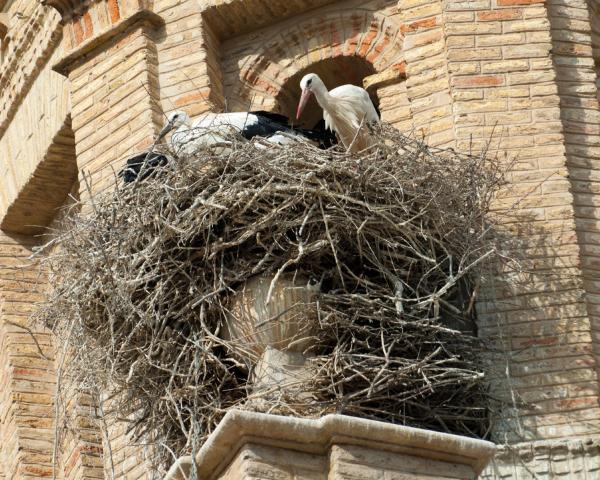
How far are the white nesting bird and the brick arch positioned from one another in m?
1.06

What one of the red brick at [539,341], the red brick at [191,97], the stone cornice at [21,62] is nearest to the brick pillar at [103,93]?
the red brick at [191,97]

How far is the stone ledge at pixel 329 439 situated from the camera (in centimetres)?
1279

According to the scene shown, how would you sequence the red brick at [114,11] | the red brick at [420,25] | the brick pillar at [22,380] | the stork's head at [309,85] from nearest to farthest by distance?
the stork's head at [309,85]
the red brick at [420,25]
the red brick at [114,11]
the brick pillar at [22,380]

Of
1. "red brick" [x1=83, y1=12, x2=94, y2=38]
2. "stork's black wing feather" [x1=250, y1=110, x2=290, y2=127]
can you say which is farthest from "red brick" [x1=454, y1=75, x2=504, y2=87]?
"red brick" [x1=83, y1=12, x2=94, y2=38]

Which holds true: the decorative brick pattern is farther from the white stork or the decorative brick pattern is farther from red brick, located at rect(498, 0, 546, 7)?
the white stork

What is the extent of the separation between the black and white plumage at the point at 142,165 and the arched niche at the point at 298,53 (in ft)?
4.85

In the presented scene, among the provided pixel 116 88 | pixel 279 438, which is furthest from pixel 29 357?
pixel 279 438

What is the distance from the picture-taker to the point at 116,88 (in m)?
16.1

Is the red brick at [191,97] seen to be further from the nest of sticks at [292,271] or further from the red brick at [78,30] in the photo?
the nest of sticks at [292,271]

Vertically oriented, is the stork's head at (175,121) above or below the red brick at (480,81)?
below

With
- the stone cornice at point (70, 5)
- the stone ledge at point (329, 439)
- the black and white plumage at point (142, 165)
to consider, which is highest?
the stone cornice at point (70, 5)

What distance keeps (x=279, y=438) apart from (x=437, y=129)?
273 centimetres

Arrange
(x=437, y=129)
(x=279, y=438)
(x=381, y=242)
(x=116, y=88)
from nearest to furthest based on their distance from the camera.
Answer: (x=279, y=438)
(x=381, y=242)
(x=437, y=129)
(x=116, y=88)

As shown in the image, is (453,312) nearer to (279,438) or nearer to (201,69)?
(279,438)
